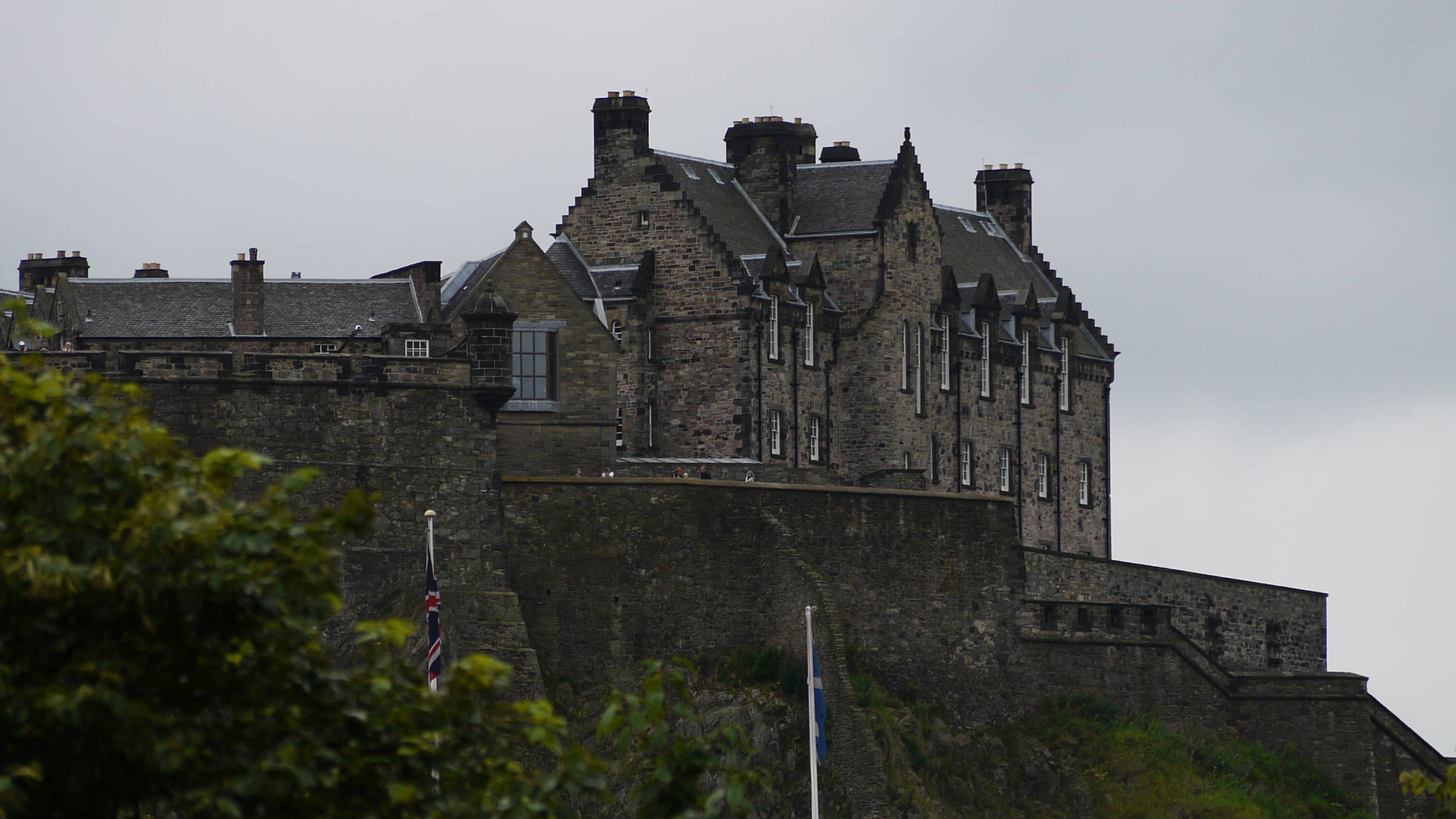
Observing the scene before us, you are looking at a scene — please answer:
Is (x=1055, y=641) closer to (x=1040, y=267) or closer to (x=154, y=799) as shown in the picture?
(x=1040, y=267)

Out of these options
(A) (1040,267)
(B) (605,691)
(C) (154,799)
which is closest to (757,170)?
(A) (1040,267)

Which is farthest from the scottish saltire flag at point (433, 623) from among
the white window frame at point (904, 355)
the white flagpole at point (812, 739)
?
the white window frame at point (904, 355)

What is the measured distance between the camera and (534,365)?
173 ft

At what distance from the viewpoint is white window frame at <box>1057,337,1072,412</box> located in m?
71.8

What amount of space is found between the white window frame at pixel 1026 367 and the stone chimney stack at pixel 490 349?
23866 mm

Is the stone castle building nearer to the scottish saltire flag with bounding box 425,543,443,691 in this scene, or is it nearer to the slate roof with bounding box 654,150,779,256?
the slate roof with bounding box 654,150,779,256

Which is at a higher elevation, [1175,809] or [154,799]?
[154,799]

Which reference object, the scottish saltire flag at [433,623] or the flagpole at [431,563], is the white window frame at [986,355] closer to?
the flagpole at [431,563]

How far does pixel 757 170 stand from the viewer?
64.6m

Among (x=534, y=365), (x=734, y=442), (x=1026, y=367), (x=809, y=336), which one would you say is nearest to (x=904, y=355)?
(x=809, y=336)

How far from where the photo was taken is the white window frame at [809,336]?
61.7m

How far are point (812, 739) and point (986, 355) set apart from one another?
25.5 m

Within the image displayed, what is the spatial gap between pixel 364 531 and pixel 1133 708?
36503 mm

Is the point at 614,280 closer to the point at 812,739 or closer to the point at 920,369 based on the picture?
the point at 920,369
